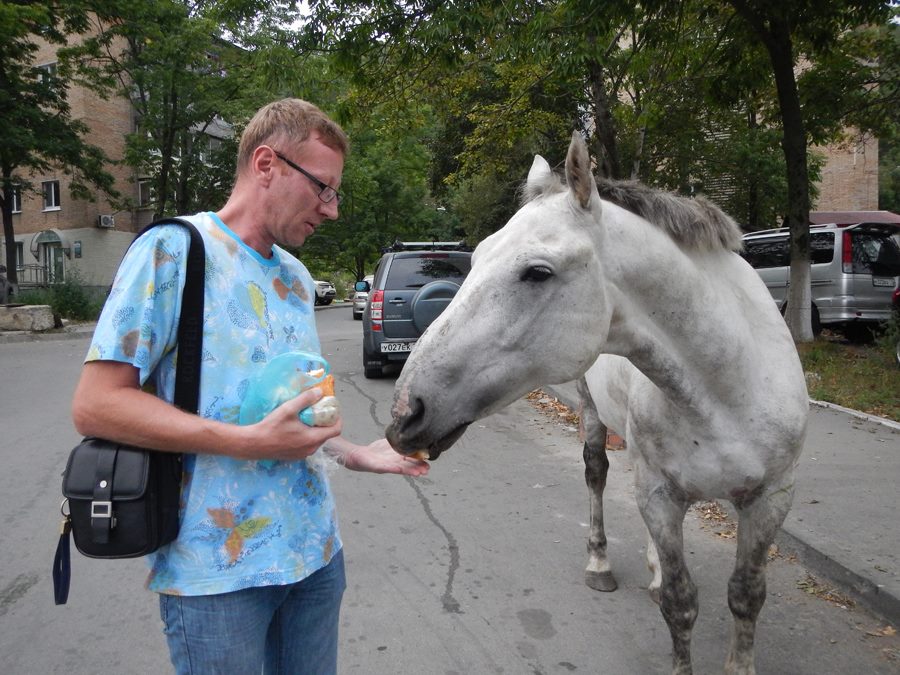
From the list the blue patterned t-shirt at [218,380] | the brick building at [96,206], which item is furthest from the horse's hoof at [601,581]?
the brick building at [96,206]

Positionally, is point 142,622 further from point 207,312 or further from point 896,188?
point 896,188

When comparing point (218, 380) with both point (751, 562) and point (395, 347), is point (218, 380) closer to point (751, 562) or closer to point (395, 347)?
point (751, 562)

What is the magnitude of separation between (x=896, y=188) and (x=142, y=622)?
45.3 meters

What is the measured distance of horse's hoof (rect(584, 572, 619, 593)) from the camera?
3449mm

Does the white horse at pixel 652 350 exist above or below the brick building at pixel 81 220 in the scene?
below

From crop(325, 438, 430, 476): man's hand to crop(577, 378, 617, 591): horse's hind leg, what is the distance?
2148 mm

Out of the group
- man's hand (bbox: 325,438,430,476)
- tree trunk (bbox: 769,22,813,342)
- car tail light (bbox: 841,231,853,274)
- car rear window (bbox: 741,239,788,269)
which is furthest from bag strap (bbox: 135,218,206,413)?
car rear window (bbox: 741,239,788,269)

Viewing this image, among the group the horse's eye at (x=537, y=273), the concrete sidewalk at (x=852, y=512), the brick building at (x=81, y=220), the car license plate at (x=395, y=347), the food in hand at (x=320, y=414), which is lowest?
the concrete sidewalk at (x=852, y=512)

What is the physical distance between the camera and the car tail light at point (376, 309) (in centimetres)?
969

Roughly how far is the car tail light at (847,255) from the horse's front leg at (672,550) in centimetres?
1089

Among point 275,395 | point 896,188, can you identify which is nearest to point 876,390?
point 275,395

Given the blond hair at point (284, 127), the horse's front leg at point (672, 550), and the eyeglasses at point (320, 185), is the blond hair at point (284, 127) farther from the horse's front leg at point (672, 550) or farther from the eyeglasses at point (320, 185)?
the horse's front leg at point (672, 550)

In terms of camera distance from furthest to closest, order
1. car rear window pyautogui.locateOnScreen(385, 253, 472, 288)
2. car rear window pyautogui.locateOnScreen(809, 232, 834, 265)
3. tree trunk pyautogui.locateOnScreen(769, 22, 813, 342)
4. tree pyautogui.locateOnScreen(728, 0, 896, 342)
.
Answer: car rear window pyautogui.locateOnScreen(809, 232, 834, 265) < car rear window pyautogui.locateOnScreen(385, 253, 472, 288) < tree trunk pyautogui.locateOnScreen(769, 22, 813, 342) < tree pyautogui.locateOnScreen(728, 0, 896, 342)

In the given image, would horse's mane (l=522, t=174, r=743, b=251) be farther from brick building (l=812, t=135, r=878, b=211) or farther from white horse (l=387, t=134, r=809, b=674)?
brick building (l=812, t=135, r=878, b=211)
